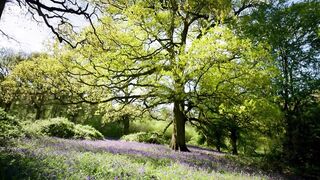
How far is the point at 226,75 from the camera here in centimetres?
1167

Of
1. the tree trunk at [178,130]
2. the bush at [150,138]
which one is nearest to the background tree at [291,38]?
the tree trunk at [178,130]

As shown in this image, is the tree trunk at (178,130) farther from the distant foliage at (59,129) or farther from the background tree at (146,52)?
the distant foliage at (59,129)

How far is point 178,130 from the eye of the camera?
15.6 meters

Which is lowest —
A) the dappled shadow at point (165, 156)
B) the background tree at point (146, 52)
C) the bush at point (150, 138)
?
the dappled shadow at point (165, 156)

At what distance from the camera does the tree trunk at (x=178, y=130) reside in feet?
50.2

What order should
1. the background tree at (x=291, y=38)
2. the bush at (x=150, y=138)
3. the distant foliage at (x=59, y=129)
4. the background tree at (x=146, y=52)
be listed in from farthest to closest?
the bush at (x=150, y=138) → the distant foliage at (x=59, y=129) → the background tree at (x=291, y=38) → the background tree at (x=146, y=52)

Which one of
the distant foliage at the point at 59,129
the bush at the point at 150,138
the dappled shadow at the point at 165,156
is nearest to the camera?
the dappled shadow at the point at 165,156

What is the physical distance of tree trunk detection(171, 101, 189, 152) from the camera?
15.3 meters

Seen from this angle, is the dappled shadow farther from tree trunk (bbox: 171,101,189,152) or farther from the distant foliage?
the distant foliage

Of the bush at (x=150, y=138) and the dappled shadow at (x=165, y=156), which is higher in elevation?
the bush at (x=150, y=138)

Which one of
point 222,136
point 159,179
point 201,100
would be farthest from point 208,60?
point 222,136

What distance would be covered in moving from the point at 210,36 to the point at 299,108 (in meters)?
6.65

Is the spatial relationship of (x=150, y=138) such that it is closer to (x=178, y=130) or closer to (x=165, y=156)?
(x=178, y=130)

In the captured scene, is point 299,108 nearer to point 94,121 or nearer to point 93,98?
point 93,98
